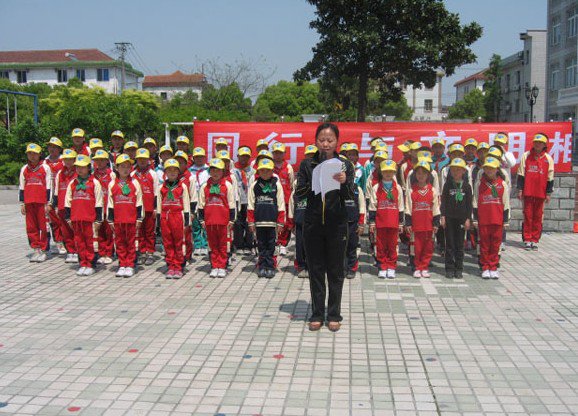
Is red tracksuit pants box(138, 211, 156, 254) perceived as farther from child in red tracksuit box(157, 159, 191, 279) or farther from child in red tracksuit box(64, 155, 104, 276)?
child in red tracksuit box(157, 159, 191, 279)

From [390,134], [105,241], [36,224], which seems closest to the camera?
[105,241]

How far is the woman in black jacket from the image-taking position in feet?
17.6

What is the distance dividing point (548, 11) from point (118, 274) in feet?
155

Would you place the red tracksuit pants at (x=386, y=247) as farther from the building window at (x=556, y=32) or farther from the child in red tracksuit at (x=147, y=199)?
the building window at (x=556, y=32)

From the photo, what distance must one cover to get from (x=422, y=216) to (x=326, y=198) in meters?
2.79

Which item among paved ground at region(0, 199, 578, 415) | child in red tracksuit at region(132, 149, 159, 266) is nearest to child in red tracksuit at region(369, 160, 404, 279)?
paved ground at region(0, 199, 578, 415)

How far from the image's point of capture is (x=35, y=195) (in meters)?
8.66

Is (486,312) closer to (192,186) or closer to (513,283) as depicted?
(513,283)

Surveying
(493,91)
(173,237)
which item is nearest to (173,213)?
(173,237)

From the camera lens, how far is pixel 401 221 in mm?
7883

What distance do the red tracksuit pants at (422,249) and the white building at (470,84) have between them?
259ft

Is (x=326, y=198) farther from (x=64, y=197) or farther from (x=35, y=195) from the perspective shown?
(x=35, y=195)

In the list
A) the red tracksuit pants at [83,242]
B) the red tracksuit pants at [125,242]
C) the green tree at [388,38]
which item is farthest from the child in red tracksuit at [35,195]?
the green tree at [388,38]

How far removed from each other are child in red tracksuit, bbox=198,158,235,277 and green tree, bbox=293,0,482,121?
11193mm
